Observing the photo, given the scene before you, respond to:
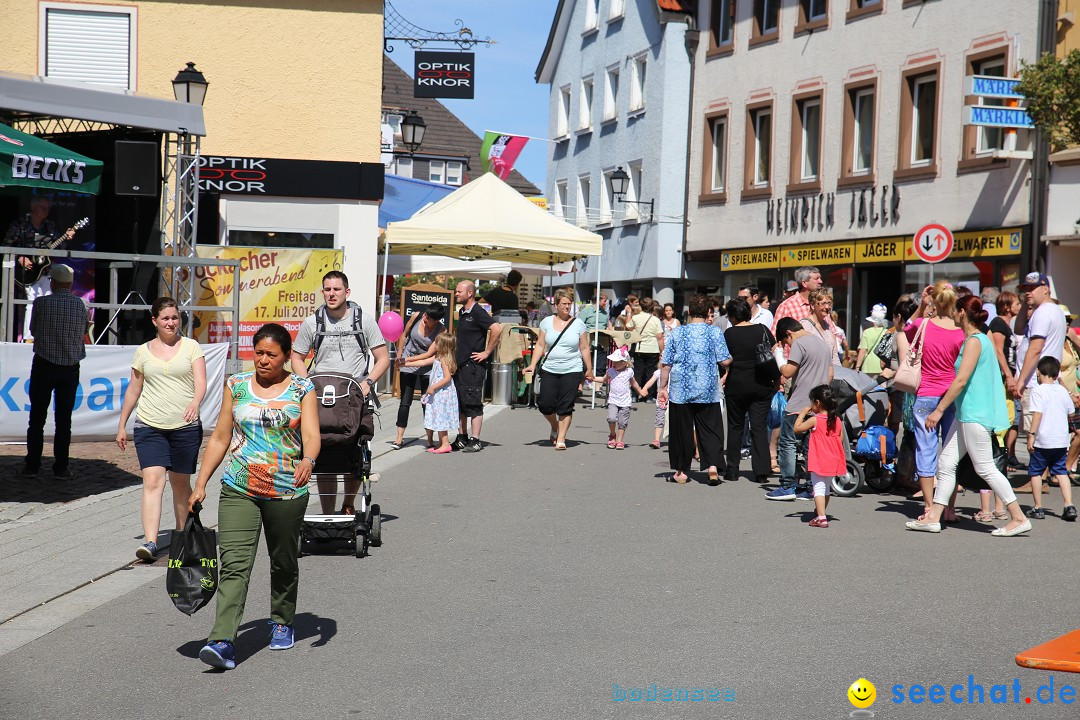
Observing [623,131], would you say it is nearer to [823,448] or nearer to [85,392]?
[85,392]

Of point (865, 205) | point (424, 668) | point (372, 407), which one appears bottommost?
point (424, 668)

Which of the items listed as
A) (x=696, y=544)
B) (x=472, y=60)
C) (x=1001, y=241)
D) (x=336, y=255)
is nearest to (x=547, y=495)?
(x=696, y=544)

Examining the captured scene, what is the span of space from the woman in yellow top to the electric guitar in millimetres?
6899

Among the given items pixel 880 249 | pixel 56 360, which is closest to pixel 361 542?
pixel 56 360

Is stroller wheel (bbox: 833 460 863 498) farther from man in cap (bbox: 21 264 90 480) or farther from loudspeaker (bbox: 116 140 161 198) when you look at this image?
loudspeaker (bbox: 116 140 161 198)

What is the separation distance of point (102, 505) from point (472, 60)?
2013 centimetres

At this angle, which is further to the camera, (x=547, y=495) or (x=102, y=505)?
(x=547, y=495)

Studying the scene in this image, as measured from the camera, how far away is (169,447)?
8.53m

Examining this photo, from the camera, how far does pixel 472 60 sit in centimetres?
2898

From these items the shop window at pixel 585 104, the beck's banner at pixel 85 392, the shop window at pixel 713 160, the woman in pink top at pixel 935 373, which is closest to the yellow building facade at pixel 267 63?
the beck's banner at pixel 85 392

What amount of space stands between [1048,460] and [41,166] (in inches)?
338

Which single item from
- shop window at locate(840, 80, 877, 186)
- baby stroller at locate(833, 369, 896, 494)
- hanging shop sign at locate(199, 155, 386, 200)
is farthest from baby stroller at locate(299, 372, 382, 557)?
shop window at locate(840, 80, 877, 186)

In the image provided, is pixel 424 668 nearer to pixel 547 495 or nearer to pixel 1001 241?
pixel 547 495

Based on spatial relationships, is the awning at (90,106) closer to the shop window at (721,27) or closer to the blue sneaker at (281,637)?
the blue sneaker at (281,637)
